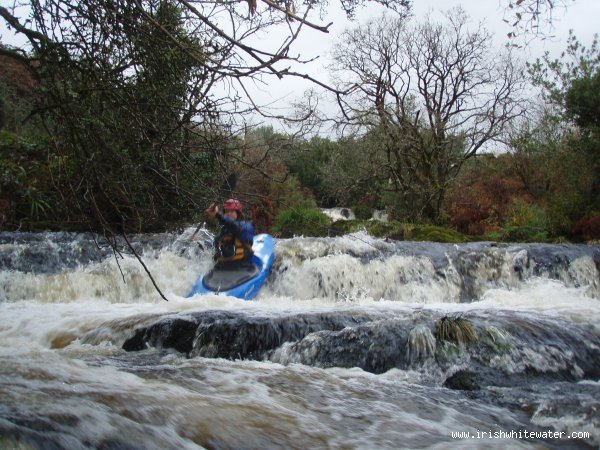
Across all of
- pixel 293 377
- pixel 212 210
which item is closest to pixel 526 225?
pixel 293 377

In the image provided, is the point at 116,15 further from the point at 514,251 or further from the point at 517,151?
the point at 517,151

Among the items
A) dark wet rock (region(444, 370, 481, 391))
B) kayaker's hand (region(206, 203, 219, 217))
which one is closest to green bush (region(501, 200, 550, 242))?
dark wet rock (region(444, 370, 481, 391))

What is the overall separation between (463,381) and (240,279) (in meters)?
4.15

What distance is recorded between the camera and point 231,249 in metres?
7.50

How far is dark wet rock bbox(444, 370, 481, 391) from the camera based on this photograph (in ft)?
11.4

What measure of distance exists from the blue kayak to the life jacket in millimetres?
165

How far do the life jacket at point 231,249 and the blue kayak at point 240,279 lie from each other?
0.16m

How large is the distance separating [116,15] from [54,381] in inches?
84.6

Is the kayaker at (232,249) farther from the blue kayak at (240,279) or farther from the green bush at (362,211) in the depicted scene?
the green bush at (362,211)

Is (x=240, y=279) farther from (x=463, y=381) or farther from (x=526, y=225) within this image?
(x=526, y=225)

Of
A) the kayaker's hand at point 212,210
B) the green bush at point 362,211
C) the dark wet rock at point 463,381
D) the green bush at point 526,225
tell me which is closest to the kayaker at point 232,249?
the dark wet rock at point 463,381

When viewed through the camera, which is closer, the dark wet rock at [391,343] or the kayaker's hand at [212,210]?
the kayaker's hand at [212,210]

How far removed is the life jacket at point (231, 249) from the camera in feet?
24.6

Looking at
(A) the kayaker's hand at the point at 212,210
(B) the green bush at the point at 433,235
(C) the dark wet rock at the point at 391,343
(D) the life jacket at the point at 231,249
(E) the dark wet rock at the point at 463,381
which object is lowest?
(E) the dark wet rock at the point at 463,381
